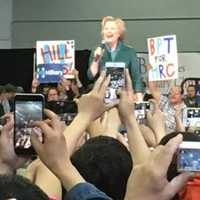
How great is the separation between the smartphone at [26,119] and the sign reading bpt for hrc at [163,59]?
3283 millimetres

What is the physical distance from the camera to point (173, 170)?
112 centimetres

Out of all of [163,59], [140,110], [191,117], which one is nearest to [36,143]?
[140,110]

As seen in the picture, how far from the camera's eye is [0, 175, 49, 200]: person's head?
0.95 m

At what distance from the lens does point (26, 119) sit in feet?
4.77

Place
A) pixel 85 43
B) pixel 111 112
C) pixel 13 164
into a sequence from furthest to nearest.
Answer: pixel 85 43
pixel 111 112
pixel 13 164

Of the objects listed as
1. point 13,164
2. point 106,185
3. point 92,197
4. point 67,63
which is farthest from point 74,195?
point 67,63

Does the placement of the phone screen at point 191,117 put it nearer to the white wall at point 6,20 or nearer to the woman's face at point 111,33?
the woman's face at point 111,33

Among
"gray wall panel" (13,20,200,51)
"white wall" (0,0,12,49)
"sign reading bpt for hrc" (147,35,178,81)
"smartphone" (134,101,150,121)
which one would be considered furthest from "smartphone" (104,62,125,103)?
"white wall" (0,0,12,49)

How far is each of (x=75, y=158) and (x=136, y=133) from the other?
A: 14 cm

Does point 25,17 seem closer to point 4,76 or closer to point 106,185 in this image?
point 4,76

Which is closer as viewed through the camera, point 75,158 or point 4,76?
point 75,158

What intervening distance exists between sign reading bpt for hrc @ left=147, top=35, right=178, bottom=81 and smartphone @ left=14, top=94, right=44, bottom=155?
3283mm

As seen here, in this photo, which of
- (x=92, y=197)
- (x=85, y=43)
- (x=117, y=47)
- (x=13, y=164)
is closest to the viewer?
(x=92, y=197)

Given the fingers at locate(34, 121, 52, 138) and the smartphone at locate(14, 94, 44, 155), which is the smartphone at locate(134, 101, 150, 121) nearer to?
the smartphone at locate(14, 94, 44, 155)
